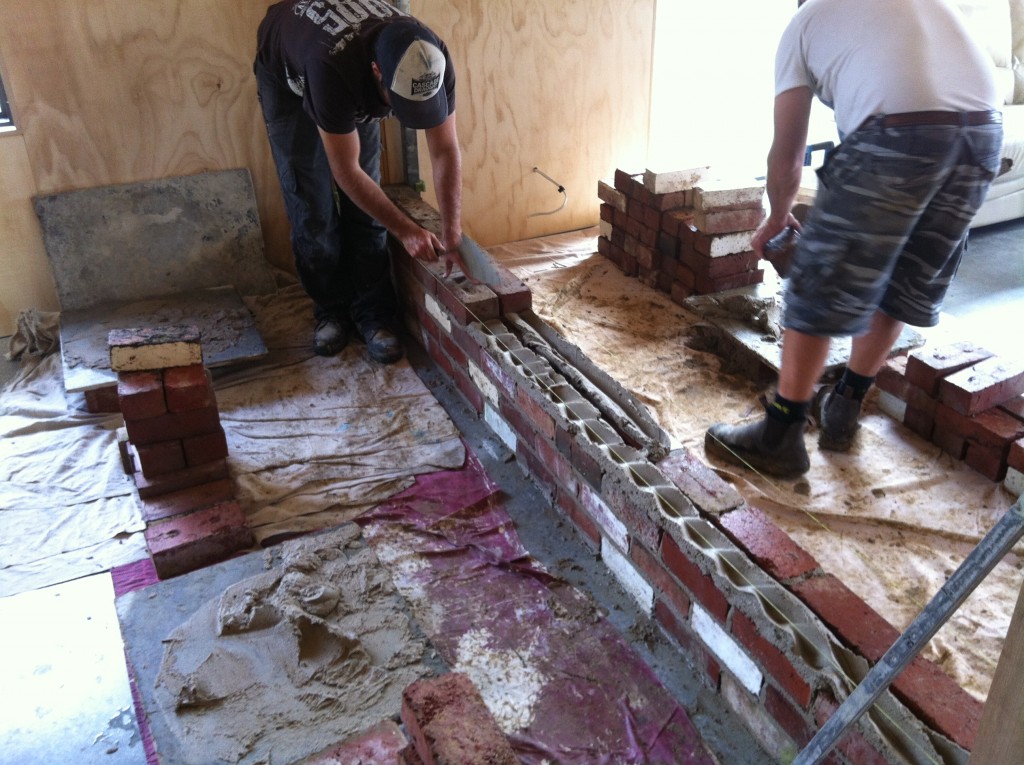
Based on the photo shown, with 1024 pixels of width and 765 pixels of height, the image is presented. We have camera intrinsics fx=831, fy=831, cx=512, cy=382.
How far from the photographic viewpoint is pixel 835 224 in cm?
211

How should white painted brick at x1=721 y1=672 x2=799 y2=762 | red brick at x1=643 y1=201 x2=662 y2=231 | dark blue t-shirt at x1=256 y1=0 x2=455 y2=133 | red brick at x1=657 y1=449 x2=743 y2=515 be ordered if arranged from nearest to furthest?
white painted brick at x1=721 y1=672 x2=799 y2=762
red brick at x1=657 y1=449 x2=743 y2=515
dark blue t-shirt at x1=256 y1=0 x2=455 y2=133
red brick at x1=643 y1=201 x2=662 y2=231

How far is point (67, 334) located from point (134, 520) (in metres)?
1.20

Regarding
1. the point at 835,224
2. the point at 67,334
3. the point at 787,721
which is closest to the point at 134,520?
the point at 67,334

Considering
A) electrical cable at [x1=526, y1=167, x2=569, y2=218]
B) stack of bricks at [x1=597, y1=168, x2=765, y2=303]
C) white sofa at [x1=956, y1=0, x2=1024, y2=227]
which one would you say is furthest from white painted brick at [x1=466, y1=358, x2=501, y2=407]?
white sofa at [x1=956, y1=0, x2=1024, y2=227]

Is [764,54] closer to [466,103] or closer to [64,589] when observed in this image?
[466,103]

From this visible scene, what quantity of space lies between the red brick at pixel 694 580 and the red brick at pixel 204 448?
1.32m

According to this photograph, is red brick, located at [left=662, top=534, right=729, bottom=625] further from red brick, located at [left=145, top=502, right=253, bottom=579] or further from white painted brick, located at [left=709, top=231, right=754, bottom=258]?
white painted brick, located at [left=709, top=231, right=754, bottom=258]

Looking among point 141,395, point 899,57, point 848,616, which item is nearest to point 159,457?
point 141,395

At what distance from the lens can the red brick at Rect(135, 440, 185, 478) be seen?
233 cm

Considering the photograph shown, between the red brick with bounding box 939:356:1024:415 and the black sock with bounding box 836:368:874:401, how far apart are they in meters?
0.22

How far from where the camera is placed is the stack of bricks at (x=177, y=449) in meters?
2.21

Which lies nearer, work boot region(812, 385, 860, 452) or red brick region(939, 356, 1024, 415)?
red brick region(939, 356, 1024, 415)

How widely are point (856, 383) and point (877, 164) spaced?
78cm

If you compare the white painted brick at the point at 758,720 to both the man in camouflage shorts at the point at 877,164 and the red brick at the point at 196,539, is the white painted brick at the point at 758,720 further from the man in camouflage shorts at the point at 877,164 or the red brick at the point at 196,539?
the red brick at the point at 196,539
